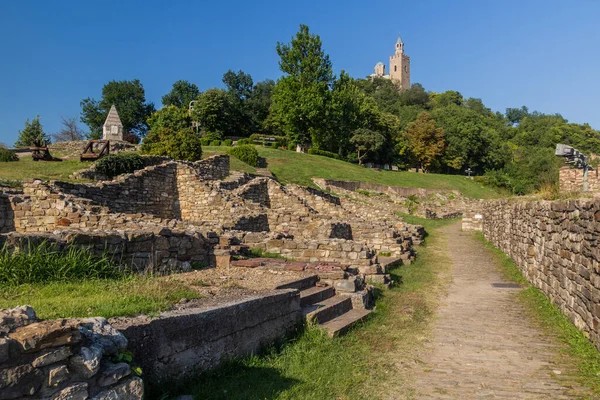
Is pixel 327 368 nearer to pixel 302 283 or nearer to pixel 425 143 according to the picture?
pixel 302 283

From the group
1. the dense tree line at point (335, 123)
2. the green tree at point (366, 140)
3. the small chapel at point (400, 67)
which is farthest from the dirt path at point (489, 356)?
the small chapel at point (400, 67)

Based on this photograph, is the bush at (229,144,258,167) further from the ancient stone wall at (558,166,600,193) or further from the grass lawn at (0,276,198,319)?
the grass lawn at (0,276,198,319)

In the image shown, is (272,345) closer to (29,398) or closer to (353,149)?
(29,398)

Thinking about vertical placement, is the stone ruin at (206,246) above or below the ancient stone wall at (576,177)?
below

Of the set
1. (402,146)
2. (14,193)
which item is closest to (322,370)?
(14,193)

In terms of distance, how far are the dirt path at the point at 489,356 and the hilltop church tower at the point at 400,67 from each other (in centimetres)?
16303

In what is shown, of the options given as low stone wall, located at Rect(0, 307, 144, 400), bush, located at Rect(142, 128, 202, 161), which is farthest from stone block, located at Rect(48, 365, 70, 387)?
bush, located at Rect(142, 128, 202, 161)

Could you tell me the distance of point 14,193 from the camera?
1375cm

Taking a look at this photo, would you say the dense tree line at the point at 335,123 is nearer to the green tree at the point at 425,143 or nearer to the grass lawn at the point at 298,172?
the green tree at the point at 425,143

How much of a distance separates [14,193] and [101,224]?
13.3 ft

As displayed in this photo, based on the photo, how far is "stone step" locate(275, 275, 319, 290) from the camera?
23.8 feet

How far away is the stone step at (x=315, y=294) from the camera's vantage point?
24.2 feet

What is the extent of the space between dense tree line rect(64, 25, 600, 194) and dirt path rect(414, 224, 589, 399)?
133 ft

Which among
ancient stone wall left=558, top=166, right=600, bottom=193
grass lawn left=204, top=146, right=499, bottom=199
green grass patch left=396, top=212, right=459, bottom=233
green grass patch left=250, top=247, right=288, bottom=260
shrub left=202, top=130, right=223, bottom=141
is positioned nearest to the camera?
green grass patch left=250, top=247, right=288, bottom=260
